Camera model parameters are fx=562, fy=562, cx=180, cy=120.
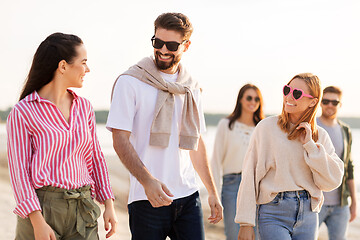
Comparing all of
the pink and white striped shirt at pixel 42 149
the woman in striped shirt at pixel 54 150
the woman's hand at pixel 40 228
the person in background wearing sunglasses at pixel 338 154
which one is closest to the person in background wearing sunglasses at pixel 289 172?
the woman in striped shirt at pixel 54 150

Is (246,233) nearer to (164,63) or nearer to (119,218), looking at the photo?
(164,63)

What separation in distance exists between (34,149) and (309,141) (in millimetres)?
1980

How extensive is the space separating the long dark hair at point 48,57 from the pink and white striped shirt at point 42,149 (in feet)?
0.27

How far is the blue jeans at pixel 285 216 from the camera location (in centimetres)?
405

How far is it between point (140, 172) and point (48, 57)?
2.97 feet

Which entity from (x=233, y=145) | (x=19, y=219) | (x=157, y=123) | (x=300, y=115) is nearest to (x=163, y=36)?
(x=157, y=123)

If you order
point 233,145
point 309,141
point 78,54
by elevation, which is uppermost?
point 78,54

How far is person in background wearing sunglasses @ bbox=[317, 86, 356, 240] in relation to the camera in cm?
639

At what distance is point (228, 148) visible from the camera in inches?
271

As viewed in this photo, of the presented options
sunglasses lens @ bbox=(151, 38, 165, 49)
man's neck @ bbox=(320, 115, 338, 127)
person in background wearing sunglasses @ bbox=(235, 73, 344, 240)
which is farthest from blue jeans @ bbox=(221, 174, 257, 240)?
sunglasses lens @ bbox=(151, 38, 165, 49)

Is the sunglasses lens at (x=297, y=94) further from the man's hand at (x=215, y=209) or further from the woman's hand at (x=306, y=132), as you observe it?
the man's hand at (x=215, y=209)

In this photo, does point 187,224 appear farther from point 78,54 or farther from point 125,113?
point 78,54

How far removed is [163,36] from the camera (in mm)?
3943

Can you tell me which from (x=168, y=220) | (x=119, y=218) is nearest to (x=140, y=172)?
(x=168, y=220)
